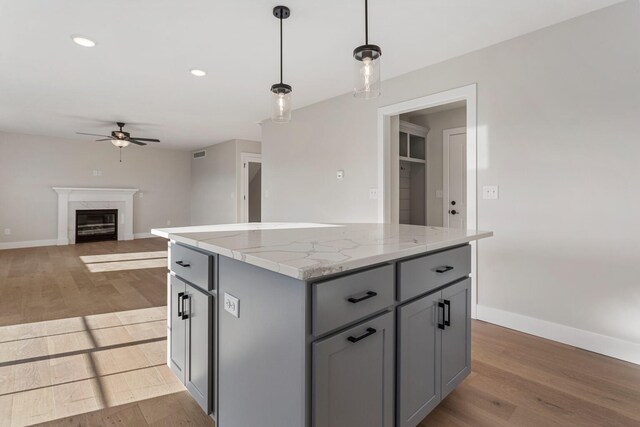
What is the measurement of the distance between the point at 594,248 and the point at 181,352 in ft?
8.96

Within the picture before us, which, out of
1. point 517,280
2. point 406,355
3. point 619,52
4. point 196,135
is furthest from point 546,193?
point 196,135

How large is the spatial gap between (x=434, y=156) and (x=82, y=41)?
13.6 ft

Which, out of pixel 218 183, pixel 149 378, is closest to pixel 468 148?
pixel 149 378

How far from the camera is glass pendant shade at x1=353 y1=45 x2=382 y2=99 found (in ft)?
5.89

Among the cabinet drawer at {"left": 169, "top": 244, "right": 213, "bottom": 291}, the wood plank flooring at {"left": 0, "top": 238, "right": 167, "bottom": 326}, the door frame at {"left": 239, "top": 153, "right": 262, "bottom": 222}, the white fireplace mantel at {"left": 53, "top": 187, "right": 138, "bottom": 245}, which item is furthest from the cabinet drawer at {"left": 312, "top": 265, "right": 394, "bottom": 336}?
the white fireplace mantel at {"left": 53, "top": 187, "right": 138, "bottom": 245}

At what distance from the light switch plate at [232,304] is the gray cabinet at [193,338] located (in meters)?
0.13

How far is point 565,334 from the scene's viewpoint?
2.44 m

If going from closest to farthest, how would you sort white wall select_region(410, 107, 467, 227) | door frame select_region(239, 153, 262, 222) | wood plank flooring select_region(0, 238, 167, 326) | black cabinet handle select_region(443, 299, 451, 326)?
1. black cabinet handle select_region(443, 299, 451, 326)
2. wood plank flooring select_region(0, 238, 167, 326)
3. white wall select_region(410, 107, 467, 227)
4. door frame select_region(239, 153, 262, 222)

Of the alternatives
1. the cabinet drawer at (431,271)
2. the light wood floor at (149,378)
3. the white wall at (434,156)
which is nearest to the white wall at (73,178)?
the light wood floor at (149,378)

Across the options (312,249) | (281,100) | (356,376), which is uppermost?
(281,100)

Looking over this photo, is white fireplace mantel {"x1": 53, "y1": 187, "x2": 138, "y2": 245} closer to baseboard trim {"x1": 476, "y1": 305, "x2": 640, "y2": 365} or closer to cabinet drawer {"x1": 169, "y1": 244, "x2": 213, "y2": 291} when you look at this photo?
cabinet drawer {"x1": 169, "y1": 244, "x2": 213, "y2": 291}

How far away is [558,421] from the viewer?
1.57 meters

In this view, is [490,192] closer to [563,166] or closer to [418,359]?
[563,166]

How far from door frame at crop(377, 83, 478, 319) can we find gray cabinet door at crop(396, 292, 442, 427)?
1628 mm
